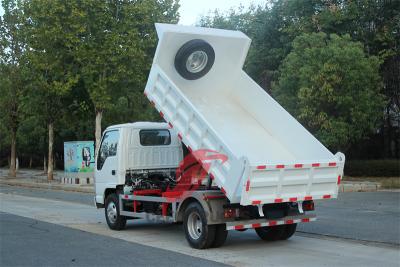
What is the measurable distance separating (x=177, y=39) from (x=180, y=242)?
3.89 metres

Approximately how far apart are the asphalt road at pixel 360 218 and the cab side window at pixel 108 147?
4.47m

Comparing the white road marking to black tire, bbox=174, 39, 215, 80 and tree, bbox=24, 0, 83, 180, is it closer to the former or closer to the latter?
black tire, bbox=174, 39, 215, 80

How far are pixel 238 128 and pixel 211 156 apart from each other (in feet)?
5.53

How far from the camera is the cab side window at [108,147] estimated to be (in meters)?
12.5

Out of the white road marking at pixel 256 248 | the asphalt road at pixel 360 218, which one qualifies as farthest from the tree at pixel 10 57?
the white road marking at pixel 256 248

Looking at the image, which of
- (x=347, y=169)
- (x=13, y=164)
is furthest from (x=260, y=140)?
(x=13, y=164)

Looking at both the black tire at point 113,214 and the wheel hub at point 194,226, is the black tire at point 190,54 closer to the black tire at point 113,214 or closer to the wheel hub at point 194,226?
the wheel hub at point 194,226

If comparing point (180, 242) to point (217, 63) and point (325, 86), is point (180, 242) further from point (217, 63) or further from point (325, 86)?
point (325, 86)

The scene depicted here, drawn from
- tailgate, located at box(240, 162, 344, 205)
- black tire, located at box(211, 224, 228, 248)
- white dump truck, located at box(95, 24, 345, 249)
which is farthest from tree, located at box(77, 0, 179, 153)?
tailgate, located at box(240, 162, 344, 205)

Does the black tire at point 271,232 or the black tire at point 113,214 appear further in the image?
the black tire at point 113,214

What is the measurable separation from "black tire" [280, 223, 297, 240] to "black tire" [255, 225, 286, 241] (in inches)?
2.2

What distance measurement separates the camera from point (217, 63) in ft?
38.3

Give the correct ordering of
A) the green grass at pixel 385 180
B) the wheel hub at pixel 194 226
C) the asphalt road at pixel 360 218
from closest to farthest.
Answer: the wheel hub at pixel 194 226 → the asphalt road at pixel 360 218 → the green grass at pixel 385 180

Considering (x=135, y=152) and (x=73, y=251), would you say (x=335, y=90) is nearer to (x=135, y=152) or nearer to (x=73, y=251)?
(x=135, y=152)
